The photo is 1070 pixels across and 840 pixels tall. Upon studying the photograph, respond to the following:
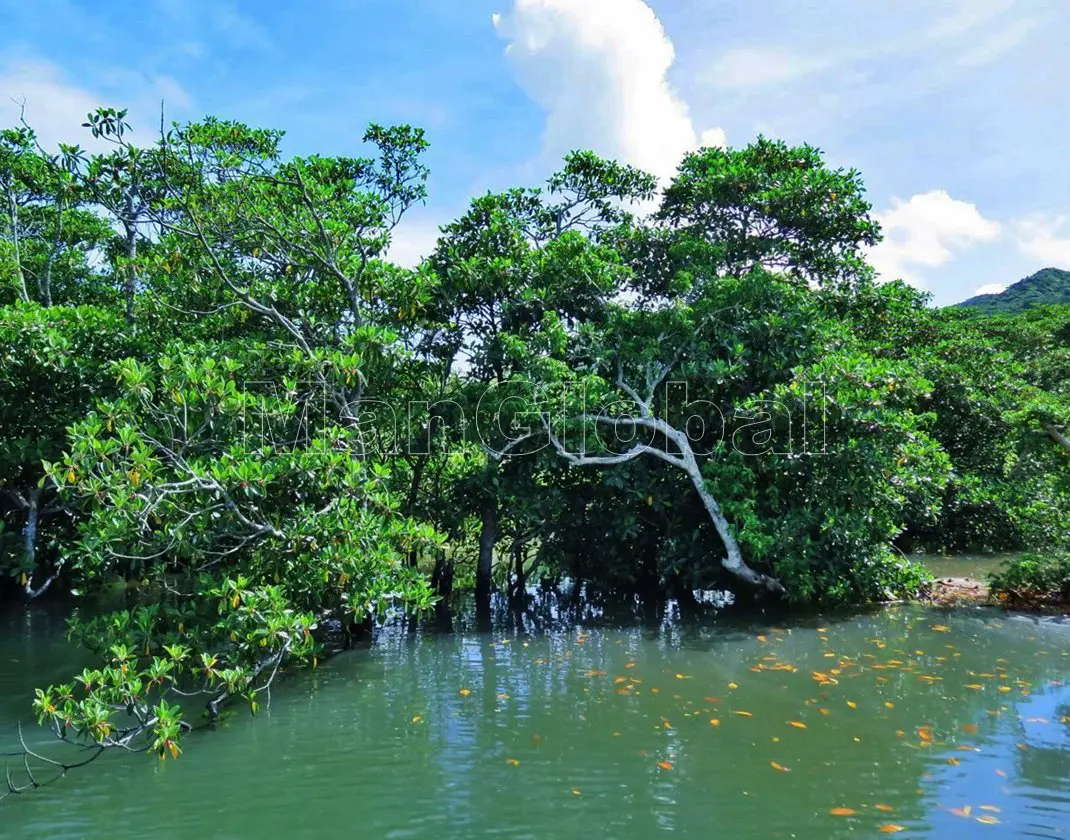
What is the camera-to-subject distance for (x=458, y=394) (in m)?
10.5

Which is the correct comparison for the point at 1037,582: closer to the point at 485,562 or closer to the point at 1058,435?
the point at 1058,435

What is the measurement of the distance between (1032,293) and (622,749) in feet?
180

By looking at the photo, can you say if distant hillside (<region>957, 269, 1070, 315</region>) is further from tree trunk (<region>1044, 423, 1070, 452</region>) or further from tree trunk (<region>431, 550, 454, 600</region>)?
tree trunk (<region>431, 550, 454, 600</region>)

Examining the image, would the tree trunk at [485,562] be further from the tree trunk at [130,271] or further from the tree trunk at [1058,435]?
the tree trunk at [1058,435]

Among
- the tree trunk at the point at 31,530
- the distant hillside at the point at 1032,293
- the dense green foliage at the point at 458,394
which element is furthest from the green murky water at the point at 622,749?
the distant hillside at the point at 1032,293

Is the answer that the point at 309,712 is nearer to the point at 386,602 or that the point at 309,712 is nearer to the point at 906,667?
the point at 386,602

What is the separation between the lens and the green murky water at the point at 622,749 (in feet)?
14.4

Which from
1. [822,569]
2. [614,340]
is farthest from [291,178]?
[822,569]

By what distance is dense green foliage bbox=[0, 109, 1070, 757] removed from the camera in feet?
23.3

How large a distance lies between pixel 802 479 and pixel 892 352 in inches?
270

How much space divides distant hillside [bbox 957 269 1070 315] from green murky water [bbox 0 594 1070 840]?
144 ft

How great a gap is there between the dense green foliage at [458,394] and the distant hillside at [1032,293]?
39671 mm

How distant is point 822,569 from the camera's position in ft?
31.8

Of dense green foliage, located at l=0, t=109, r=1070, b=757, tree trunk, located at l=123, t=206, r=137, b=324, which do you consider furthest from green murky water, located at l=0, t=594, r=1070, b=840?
tree trunk, located at l=123, t=206, r=137, b=324
